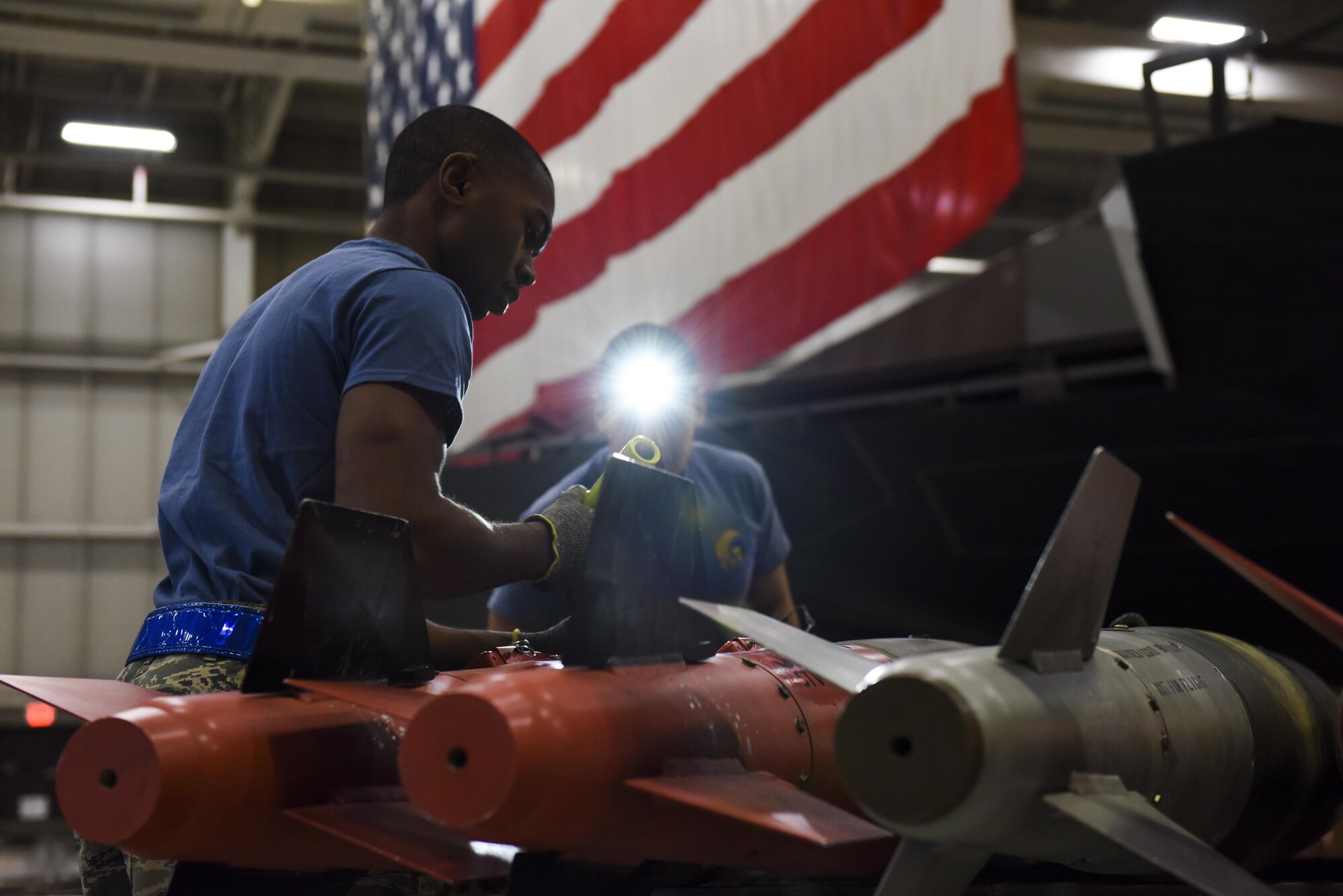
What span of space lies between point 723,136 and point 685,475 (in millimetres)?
2323

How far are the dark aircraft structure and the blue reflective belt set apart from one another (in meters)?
0.08

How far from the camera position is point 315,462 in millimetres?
1526

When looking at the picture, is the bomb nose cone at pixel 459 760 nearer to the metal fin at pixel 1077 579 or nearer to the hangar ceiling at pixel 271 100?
the metal fin at pixel 1077 579

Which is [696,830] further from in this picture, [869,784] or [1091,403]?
[1091,403]

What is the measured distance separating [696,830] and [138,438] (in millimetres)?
12888

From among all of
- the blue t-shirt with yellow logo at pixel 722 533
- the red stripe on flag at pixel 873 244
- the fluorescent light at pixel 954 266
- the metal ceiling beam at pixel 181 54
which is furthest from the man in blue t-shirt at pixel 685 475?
the fluorescent light at pixel 954 266

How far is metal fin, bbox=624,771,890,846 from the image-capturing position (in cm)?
124

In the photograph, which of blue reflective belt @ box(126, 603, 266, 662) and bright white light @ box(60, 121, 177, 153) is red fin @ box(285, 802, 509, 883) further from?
bright white light @ box(60, 121, 177, 153)

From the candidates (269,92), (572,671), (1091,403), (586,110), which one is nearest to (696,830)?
(572,671)

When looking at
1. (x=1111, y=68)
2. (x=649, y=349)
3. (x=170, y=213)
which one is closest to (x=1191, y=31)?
(x=1111, y=68)

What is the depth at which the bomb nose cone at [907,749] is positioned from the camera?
3.89 feet

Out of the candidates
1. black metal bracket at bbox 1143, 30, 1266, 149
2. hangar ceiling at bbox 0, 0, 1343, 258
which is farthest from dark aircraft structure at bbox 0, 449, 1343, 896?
hangar ceiling at bbox 0, 0, 1343, 258

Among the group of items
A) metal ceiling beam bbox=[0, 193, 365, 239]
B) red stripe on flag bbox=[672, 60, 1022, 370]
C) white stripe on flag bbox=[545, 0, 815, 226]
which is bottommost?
red stripe on flag bbox=[672, 60, 1022, 370]

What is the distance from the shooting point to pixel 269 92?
12242 mm
